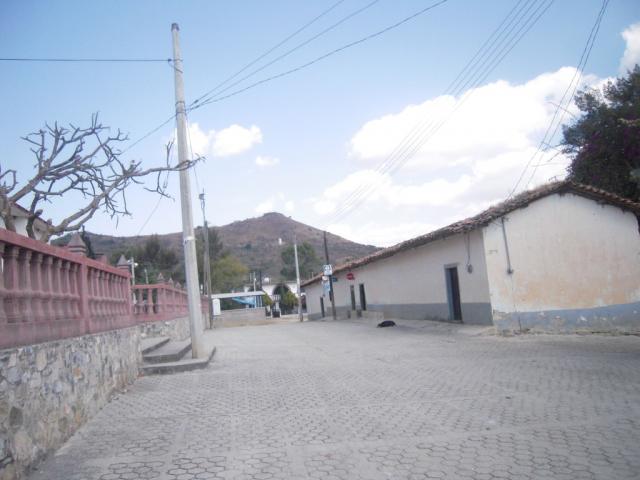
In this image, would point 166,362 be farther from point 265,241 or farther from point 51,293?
point 265,241

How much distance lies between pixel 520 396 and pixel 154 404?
15.8 ft

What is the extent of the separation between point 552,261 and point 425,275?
5.39 metres

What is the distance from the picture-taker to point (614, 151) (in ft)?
61.2

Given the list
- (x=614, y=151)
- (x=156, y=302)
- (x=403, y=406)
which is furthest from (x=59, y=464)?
(x=614, y=151)

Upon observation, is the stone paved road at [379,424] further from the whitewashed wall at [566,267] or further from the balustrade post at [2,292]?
the whitewashed wall at [566,267]

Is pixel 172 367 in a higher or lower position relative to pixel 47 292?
lower

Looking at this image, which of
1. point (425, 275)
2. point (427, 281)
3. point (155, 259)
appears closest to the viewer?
point (427, 281)

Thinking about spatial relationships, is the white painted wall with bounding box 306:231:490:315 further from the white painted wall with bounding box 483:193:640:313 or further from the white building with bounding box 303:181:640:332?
the white painted wall with bounding box 483:193:640:313

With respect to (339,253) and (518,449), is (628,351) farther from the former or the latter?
(339,253)

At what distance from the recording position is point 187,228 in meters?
11.9

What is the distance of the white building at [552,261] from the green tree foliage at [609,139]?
2664mm

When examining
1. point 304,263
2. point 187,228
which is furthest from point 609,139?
point 304,263

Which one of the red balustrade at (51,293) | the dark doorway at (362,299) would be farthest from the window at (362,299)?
the red balustrade at (51,293)

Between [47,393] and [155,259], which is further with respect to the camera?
[155,259]
